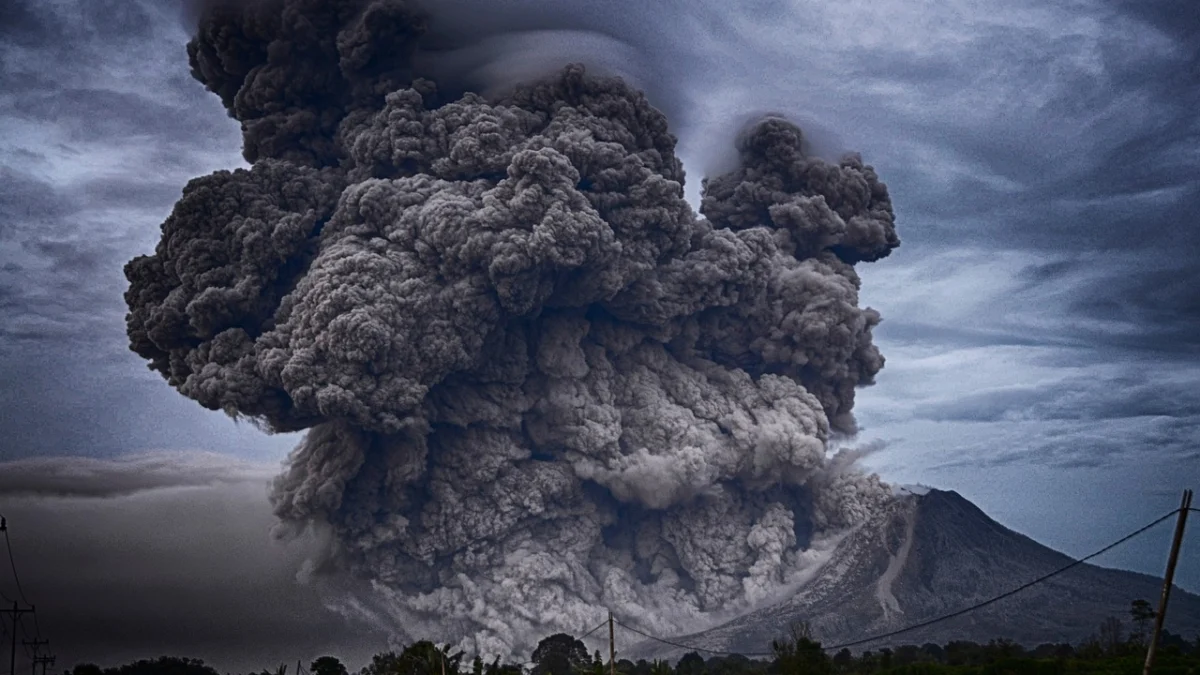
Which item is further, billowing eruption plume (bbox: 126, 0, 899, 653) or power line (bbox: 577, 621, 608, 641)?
power line (bbox: 577, 621, 608, 641)

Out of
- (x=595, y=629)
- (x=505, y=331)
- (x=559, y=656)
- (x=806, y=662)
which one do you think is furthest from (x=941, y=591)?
(x=806, y=662)

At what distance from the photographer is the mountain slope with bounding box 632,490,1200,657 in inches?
2410

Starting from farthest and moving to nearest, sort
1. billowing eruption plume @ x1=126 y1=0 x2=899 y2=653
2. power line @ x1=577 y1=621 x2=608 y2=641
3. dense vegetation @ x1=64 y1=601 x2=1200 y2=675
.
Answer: power line @ x1=577 y1=621 x2=608 y2=641 → billowing eruption plume @ x1=126 y1=0 x2=899 y2=653 → dense vegetation @ x1=64 y1=601 x2=1200 y2=675

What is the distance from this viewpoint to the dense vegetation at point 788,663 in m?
36.4

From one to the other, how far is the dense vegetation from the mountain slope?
201 centimetres

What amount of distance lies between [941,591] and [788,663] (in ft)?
127

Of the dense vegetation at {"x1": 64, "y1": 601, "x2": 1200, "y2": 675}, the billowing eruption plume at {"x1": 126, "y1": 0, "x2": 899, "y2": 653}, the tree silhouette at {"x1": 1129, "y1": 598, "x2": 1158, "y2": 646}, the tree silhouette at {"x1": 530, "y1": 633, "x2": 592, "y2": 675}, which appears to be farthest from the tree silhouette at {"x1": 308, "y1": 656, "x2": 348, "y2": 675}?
the tree silhouette at {"x1": 1129, "y1": 598, "x2": 1158, "y2": 646}

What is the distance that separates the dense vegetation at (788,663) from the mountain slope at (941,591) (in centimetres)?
201

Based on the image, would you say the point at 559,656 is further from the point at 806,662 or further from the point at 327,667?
the point at 806,662

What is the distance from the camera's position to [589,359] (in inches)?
2170

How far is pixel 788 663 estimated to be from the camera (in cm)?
4084

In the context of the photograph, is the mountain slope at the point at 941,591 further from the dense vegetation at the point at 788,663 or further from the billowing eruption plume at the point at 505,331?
the billowing eruption plume at the point at 505,331

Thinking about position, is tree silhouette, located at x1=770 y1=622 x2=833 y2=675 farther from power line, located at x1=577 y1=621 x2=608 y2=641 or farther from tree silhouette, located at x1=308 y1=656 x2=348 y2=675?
tree silhouette, located at x1=308 y1=656 x2=348 y2=675

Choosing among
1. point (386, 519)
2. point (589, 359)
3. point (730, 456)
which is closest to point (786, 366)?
point (730, 456)
